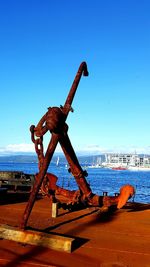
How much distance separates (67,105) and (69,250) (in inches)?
107

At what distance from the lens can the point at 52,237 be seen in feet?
18.8

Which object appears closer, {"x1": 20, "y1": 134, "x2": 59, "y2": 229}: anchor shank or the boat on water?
{"x1": 20, "y1": 134, "x2": 59, "y2": 229}: anchor shank

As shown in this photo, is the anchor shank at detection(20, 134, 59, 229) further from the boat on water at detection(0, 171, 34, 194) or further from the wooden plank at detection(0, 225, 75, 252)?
the boat on water at detection(0, 171, 34, 194)

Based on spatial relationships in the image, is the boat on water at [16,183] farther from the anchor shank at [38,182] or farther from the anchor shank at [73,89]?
the anchor shank at [73,89]

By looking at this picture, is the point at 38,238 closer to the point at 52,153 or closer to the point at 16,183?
the point at 52,153

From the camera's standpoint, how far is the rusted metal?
5.94 meters

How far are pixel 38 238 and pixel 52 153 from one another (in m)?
1.55

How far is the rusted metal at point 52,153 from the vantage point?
5941 mm

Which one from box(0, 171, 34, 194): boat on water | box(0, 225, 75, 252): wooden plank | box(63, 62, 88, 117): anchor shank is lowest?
box(0, 225, 75, 252): wooden plank

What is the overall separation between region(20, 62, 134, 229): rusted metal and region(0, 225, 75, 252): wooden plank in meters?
0.19

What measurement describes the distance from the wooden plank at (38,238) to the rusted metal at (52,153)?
19 cm

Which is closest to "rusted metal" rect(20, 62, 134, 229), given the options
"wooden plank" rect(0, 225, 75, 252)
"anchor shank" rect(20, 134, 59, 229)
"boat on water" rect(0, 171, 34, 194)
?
"anchor shank" rect(20, 134, 59, 229)

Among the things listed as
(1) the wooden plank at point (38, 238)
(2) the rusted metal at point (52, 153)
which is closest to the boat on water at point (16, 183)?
(2) the rusted metal at point (52, 153)

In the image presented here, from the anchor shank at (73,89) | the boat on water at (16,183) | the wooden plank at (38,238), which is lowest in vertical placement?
the wooden plank at (38,238)
